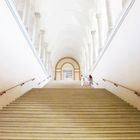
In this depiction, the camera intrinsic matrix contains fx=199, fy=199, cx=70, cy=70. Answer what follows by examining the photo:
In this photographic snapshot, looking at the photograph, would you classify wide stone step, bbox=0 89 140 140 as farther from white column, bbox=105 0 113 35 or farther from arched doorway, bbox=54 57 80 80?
arched doorway, bbox=54 57 80 80

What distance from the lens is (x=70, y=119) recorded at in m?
5.40

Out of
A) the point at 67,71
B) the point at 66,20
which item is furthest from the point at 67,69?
the point at 66,20

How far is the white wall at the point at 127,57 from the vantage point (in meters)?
6.09

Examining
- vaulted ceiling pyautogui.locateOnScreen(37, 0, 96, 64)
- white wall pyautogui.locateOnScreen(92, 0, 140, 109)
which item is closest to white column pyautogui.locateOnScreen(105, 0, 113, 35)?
white wall pyautogui.locateOnScreen(92, 0, 140, 109)

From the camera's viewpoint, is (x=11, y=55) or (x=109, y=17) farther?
(x=109, y=17)

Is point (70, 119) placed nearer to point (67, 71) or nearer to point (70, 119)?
point (70, 119)

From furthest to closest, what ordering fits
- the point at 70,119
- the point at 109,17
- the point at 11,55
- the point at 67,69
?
1. the point at 67,69
2. the point at 109,17
3. the point at 11,55
4. the point at 70,119

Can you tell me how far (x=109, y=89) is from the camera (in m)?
9.65

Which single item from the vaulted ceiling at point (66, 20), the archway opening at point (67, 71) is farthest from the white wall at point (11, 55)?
the archway opening at point (67, 71)

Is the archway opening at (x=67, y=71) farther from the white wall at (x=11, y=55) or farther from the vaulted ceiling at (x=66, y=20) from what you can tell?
the white wall at (x=11, y=55)

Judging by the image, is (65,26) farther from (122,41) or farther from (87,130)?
(87,130)

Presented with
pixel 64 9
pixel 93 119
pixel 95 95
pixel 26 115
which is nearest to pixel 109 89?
pixel 95 95

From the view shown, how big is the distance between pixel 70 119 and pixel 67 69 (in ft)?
77.3

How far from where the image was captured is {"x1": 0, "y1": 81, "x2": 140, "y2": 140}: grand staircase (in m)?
4.38
